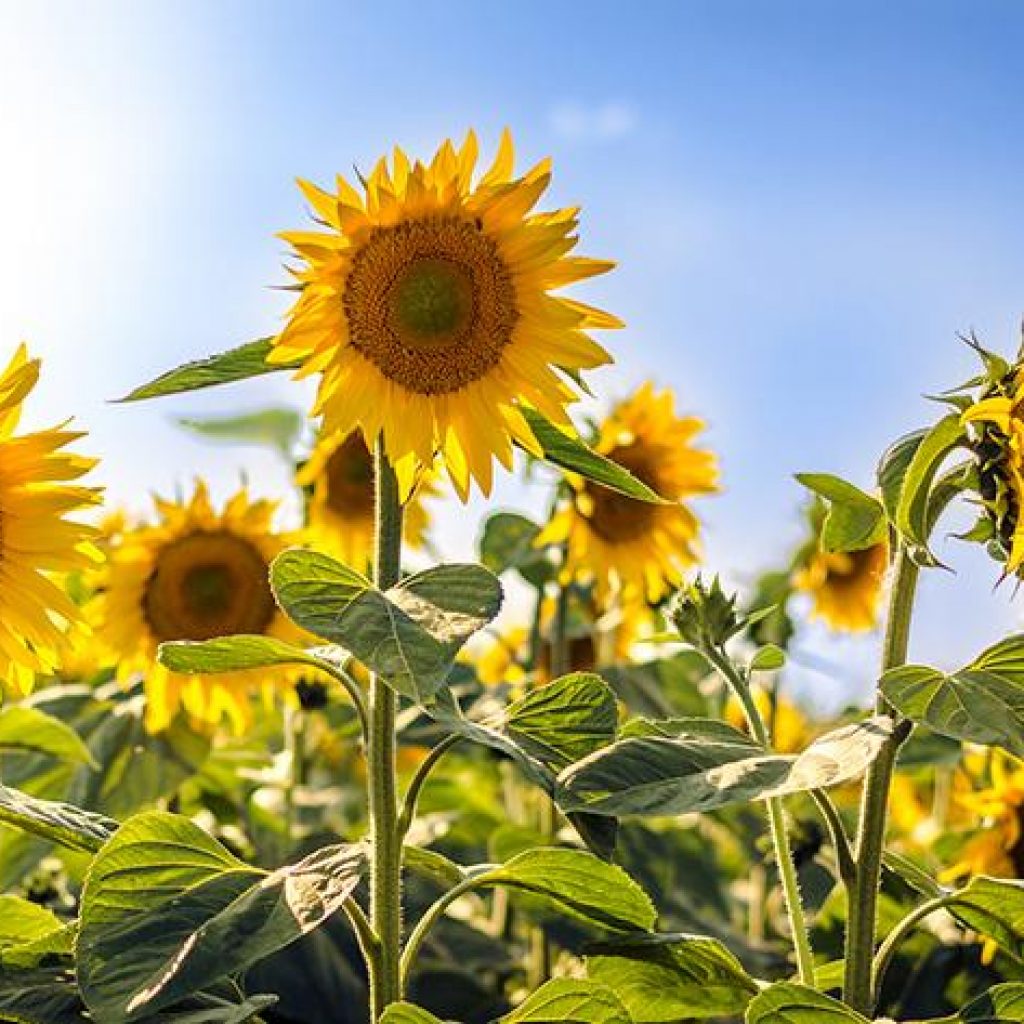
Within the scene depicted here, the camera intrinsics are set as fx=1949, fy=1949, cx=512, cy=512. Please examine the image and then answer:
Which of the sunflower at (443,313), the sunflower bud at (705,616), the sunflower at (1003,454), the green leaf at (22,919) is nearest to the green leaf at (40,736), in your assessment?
the green leaf at (22,919)

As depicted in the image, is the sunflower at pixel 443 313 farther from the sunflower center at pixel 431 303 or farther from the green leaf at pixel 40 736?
the green leaf at pixel 40 736

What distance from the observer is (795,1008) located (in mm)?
1406

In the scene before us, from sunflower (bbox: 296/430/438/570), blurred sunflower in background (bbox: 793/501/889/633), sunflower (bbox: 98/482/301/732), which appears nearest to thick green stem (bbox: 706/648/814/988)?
sunflower (bbox: 98/482/301/732)

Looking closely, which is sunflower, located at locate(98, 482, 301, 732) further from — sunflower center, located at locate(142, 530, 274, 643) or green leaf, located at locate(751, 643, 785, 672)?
green leaf, located at locate(751, 643, 785, 672)

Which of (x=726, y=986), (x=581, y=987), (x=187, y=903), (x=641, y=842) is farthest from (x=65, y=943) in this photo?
(x=641, y=842)

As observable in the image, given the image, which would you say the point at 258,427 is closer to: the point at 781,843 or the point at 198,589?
the point at 198,589

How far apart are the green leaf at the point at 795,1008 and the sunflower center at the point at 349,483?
1700 mm

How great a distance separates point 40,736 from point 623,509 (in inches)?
52.4

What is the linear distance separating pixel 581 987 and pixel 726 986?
0.18 m

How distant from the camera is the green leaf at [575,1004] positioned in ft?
4.72

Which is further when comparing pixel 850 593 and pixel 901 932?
pixel 850 593

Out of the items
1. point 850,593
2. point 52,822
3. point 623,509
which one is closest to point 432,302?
point 52,822

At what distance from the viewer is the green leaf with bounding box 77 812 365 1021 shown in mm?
1336

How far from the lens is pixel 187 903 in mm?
1434
